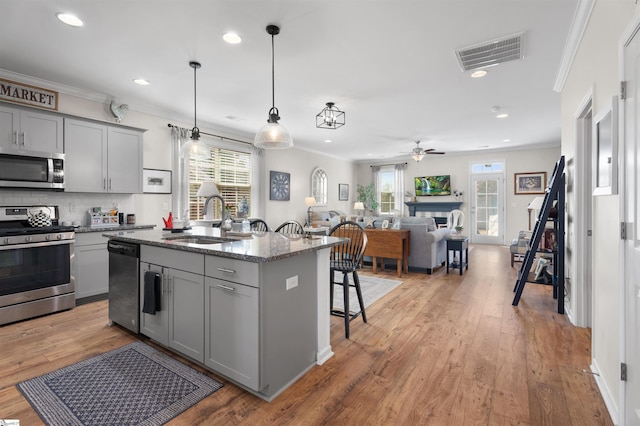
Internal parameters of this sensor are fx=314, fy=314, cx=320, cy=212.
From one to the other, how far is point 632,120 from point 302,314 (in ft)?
6.83

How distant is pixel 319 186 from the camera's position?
9.08m

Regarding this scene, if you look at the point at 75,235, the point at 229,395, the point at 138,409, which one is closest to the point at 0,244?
the point at 75,235

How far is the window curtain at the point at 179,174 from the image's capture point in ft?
17.0

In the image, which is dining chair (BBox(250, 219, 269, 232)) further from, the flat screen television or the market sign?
the flat screen television

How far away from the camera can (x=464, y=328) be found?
3.04 meters

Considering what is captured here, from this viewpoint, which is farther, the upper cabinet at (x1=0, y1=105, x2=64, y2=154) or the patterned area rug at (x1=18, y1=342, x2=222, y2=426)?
the upper cabinet at (x1=0, y1=105, x2=64, y2=154)

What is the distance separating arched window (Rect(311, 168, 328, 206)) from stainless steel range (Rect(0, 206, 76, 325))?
5.93m

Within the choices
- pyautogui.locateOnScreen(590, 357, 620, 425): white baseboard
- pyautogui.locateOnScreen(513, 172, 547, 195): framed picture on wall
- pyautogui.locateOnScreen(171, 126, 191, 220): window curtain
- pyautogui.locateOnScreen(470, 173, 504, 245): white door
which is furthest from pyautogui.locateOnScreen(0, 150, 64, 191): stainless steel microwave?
pyautogui.locateOnScreen(513, 172, 547, 195): framed picture on wall

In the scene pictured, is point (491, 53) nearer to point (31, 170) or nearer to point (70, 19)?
point (70, 19)

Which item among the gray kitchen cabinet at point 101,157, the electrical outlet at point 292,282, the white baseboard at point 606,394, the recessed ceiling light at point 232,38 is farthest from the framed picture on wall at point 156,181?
the white baseboard at point 606,394

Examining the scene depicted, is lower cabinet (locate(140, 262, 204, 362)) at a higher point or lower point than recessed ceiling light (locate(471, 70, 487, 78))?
lower

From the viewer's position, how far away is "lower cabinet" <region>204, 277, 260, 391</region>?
191cm

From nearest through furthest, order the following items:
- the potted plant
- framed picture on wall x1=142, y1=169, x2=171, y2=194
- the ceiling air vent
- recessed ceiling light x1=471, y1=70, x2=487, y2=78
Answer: the ceiling air vent, recessed ceiling light x1=471, y1=70, x2=487, y2=78, framed picture on wall x1=142, y1=169, x2=171, y2=194, the potted plant

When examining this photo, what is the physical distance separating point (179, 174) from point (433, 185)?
7.36 m
